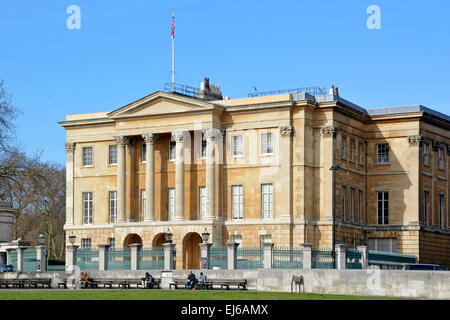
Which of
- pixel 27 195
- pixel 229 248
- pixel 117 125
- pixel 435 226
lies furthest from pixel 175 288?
pixel 27 195

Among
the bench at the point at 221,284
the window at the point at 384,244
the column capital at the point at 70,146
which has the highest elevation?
the column capital at the point at 70,146

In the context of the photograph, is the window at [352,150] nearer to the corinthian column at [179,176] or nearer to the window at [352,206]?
the window at [352,206]

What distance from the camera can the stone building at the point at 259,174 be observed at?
76562 mm

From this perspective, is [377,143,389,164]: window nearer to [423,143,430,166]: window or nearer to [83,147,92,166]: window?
[423,143,430,166]: window

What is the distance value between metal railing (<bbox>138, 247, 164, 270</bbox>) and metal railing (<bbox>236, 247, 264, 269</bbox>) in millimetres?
4990

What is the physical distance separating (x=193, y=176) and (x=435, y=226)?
20.1 meters

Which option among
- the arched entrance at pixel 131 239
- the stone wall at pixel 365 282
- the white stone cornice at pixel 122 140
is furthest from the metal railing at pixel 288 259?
the white stone cornice at pixel 122 140

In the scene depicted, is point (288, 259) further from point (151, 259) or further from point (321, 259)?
point (151, 259)

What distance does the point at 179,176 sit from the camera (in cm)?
7906

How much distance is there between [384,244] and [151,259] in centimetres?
2371

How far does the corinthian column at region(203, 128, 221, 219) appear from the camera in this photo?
77.8 metres

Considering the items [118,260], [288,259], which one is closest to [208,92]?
[118,260]

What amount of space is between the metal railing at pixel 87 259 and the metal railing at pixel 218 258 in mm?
8027
